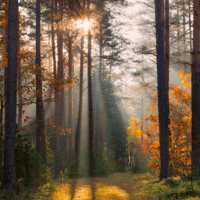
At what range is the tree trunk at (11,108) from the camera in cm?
699

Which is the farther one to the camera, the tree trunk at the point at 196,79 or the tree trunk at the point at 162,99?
the tree trunk at the point at 162,99

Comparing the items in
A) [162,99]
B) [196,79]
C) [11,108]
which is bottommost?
[11,108]

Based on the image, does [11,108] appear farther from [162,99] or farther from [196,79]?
[196,79]

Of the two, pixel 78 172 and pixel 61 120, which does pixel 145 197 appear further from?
pixel 61 120

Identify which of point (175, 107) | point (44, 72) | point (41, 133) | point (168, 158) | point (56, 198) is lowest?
point (56, 198)

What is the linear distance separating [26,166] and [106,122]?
21101 mm

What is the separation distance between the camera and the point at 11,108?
7.19 m

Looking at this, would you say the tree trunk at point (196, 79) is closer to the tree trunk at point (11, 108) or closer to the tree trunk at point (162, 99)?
the tree trunk at point (162, 99)

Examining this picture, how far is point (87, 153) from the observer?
1577cm

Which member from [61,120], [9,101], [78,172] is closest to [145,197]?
[9,101]

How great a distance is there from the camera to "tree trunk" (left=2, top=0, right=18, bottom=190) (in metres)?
6.99

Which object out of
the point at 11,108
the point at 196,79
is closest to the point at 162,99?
the point at 196,79

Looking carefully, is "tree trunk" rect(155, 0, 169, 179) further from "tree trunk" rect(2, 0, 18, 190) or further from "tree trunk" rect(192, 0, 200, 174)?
"tree trunk" rect(2, 0, 18, 190)

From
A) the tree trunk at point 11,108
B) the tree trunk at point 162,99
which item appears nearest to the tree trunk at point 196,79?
the tree trunk at point 162,99
